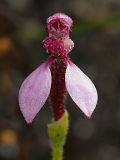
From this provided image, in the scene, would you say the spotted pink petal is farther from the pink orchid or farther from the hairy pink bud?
the hairy pink bud

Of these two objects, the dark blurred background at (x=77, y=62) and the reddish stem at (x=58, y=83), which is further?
the dark blurred background at (x=77, y=62)

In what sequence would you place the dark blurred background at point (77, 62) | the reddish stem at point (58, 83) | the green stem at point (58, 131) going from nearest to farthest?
1. the reddish stem at point (58, 83)
2. the green stem at point (58, 131)
3. the dark blurred background at point (77, 62)

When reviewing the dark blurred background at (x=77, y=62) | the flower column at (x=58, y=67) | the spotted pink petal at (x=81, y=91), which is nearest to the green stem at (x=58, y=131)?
the flower column at (x=58, y=67)

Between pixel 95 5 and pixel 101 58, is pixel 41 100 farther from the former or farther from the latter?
pixel 95 5

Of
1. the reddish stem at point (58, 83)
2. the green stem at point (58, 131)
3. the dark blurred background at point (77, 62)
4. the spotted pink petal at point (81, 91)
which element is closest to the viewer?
the spotted pink petal at point (81, 91)

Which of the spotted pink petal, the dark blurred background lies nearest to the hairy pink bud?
the spotted pink petal

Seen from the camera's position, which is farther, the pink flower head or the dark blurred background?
the dark blurred background

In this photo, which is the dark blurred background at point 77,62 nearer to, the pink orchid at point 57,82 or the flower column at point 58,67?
the flower column at point 58,67

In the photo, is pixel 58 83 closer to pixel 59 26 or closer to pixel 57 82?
pixel 57 82

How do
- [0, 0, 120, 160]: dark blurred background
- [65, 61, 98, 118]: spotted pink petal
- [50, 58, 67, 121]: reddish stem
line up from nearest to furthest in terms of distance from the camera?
[65, 61, 98, 118]: spotted pink petal < [50, 58, 67, 121]: reddish stem < [0, 0, 120, 160]: dark blurred background
